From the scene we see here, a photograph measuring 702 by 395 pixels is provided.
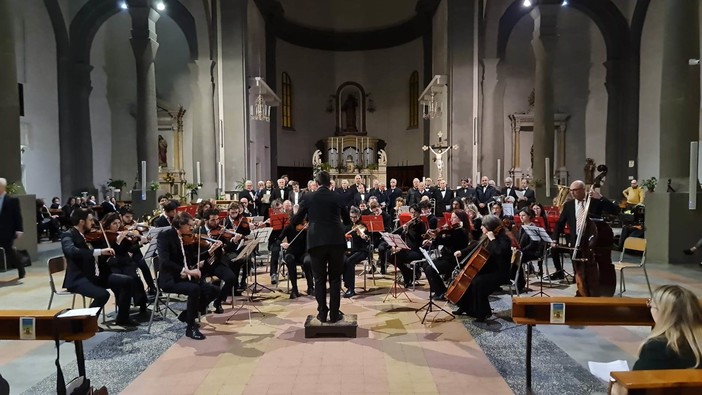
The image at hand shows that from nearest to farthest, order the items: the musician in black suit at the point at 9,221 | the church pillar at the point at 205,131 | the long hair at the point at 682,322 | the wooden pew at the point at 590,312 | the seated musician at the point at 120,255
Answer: the long hair at the point at 682,322, the wooden pew at the point at 590,312, the seated musician at the point at 120,255, the musician in black suit at the point at 9,221, the church pillar at the point at 205,131

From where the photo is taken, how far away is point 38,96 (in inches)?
656

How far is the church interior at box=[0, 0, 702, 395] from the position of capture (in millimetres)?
4727

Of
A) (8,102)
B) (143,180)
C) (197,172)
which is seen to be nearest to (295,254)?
(8,102)

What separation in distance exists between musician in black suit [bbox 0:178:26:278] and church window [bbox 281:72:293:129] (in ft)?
59.0

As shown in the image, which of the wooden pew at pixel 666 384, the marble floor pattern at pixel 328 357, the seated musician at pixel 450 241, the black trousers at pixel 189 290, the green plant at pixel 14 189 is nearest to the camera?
the wooden pew at pixel 666 384

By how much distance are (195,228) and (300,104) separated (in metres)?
21.1

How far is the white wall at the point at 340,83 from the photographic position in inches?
1016

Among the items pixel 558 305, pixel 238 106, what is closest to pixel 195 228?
pixel 558 305

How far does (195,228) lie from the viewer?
20.7 feet

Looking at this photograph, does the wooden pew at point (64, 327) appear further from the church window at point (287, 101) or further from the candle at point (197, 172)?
the church window at point (287, 101)

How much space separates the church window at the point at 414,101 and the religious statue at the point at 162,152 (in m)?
12.4

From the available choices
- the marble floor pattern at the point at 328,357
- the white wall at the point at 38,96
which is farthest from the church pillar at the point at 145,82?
the marble floor pattern at the point at 328,357

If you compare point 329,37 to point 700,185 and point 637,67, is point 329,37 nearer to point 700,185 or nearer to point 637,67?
point 637,67

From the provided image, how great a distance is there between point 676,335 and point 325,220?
3.56 m
